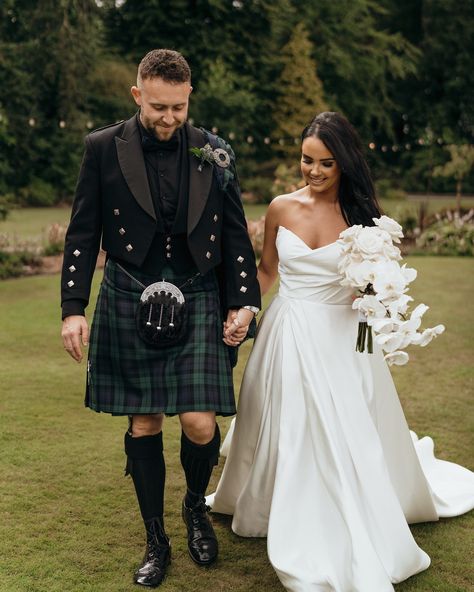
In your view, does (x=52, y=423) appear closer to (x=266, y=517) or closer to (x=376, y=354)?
(x=266, y=517)

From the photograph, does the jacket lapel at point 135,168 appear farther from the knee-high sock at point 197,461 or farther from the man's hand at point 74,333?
the knee-high sock at point 197,461

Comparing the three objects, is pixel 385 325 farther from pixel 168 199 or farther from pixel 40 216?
pixel 40 216

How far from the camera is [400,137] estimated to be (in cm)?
3459

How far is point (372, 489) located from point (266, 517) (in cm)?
63

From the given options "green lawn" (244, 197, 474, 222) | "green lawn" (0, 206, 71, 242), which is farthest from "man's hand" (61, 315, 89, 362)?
"green lawn" (0, 206, 71, 242)

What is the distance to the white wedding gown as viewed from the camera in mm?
3293

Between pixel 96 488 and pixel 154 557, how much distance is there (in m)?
1.05

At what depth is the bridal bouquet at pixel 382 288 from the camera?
3.27 m

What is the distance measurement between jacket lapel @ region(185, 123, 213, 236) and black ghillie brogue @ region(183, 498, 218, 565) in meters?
1.20

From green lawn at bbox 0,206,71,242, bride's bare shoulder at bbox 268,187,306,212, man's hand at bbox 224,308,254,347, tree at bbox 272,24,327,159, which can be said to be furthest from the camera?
tree at bbox 272,24,327,159

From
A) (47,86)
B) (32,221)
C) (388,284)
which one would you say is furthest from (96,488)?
(47,86)

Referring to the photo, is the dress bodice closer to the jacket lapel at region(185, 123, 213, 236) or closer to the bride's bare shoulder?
the bride's bare shoulder

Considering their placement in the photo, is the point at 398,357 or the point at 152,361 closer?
the point at 398,357

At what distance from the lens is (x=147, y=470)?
11.3ft
